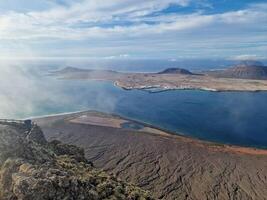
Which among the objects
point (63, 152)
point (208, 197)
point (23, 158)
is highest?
point (23, 158)

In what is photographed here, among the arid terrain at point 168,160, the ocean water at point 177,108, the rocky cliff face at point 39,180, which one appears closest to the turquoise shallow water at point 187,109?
the ocean water at point 177,108

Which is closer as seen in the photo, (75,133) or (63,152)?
(63,152)

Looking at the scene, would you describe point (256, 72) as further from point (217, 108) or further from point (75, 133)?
point (75, 133)

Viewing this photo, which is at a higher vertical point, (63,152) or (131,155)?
(63,152)

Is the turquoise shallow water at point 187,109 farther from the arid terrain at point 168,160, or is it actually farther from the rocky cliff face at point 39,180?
the rocky cliff face at point 39,180

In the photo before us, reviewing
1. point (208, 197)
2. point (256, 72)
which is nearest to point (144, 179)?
point (208, 197)

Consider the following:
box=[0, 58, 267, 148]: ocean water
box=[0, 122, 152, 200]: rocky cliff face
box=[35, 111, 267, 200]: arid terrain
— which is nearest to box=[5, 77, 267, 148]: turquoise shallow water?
box=[0, 58, 267, 148]: ocean water
